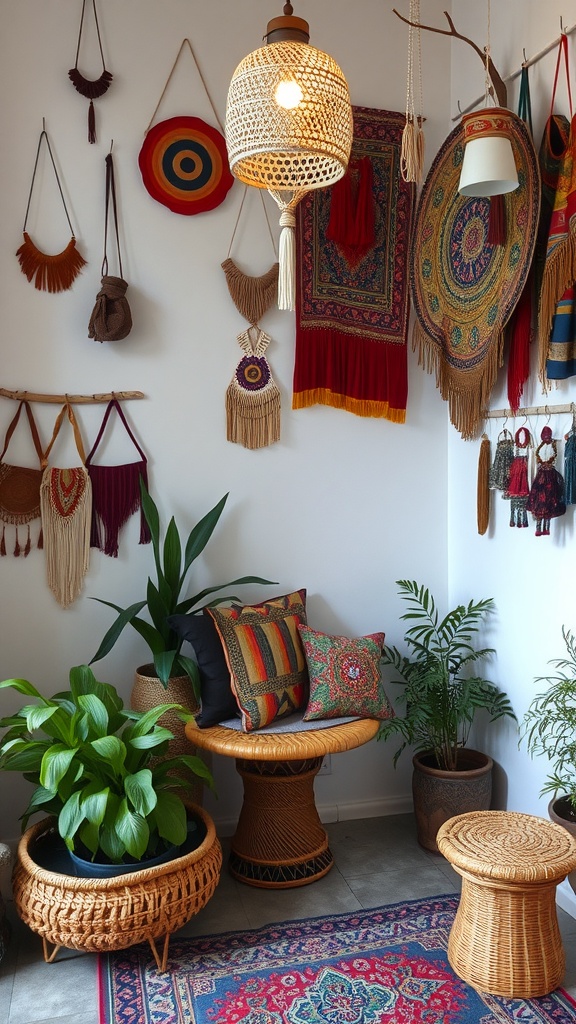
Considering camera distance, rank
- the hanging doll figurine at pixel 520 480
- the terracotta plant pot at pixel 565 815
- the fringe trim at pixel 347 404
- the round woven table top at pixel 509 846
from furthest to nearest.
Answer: the fringe trim at pixel 347 404 < the hanging doll figurine at pixel 520 480 < the terracotta plant pot at pixel 565 815 < the round woven table top at pixel 509 846

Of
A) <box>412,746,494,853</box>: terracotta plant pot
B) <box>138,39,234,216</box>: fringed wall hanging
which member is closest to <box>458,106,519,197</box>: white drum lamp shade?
<box>138,39,234,216</box>: fringed wall hanging

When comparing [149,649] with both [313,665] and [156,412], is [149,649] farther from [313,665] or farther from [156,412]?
[156,412]

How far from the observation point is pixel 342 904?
9.00ft

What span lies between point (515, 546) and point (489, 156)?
49.0 inches

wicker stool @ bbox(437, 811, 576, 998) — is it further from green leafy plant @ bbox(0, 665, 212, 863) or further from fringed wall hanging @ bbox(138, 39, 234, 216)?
fringed wall hanging @ bbox(138, 39, 234, 216)

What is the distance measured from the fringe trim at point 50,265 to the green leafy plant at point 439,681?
161 centimetres

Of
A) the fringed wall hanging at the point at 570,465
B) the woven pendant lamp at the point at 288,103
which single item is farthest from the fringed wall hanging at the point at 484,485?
the woven pendant lamp at the point at 288,103

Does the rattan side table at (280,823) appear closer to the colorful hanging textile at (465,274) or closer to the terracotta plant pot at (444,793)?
the terracotta plant pot at (444,793)

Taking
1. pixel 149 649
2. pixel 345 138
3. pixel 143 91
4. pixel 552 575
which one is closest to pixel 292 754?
pixel 149 649

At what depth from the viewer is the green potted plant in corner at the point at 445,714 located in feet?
9.89

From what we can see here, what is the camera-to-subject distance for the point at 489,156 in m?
2.54

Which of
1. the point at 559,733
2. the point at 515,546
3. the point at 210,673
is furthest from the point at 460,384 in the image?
the point at 210,673

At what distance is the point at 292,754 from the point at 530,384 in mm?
1395

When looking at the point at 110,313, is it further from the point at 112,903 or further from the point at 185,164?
the point at 112,903
